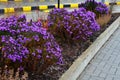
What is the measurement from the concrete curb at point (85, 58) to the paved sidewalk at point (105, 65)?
0.09 meters

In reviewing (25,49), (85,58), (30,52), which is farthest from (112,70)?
(25,49)

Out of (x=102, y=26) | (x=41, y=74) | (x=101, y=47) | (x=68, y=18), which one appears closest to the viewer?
(x=41, y=74)

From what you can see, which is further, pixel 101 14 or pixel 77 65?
pixel 101 14

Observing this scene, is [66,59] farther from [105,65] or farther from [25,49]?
[25,49]

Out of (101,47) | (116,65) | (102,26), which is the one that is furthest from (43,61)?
(102,26)

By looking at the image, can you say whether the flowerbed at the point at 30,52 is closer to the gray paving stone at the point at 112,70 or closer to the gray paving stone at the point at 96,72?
the gray paving stone at the point at 96,72

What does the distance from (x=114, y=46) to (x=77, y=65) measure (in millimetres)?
2598

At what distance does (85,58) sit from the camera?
6434 mm

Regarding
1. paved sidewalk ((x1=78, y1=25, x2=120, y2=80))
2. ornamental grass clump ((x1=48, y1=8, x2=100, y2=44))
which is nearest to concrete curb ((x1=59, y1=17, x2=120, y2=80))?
paved sidewalk ((x1=78, y1=25, x2=120, y2=80))

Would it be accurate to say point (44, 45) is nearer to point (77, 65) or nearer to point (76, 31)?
point (77, 65)

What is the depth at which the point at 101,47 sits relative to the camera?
8047 mm

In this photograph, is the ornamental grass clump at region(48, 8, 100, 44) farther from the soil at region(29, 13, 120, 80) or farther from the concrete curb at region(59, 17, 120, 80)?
the concrete curb at region(59, 17, 120, 80)

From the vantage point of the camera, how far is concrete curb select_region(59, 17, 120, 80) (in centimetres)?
547

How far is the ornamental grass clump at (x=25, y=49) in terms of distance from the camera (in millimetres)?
4656
